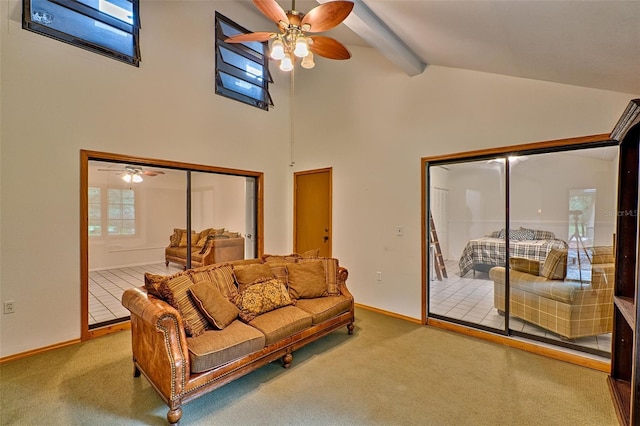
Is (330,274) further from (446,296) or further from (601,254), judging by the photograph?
(601,254)

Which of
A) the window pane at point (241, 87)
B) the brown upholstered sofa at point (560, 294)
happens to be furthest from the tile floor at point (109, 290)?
the brown upholstered sofa at point (560, 294)

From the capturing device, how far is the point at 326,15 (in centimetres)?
224

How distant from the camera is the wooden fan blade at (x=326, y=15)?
6.95ft

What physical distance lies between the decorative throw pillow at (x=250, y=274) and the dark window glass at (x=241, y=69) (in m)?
2.84

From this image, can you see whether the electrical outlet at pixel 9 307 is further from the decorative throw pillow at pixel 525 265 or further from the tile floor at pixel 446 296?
the decorative throw pillow at pixel 525 265

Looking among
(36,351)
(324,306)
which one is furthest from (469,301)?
(36,351)

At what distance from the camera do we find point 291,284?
3.24 metres

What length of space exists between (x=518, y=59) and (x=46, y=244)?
483cm

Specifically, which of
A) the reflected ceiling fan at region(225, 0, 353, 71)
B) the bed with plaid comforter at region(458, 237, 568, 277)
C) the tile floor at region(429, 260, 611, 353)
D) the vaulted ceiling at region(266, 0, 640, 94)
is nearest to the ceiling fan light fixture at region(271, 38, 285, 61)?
the reflected ceiling fan at region(225, 0, 353, 71)

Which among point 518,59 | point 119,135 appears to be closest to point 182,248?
point 119,135

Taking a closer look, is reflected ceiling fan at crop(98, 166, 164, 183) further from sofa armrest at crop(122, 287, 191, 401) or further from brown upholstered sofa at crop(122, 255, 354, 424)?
sofa armrest at crop(122, 287, 191, 401)

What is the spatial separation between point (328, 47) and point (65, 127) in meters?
2.86

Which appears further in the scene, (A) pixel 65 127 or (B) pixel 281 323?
(A) pixel 65 127

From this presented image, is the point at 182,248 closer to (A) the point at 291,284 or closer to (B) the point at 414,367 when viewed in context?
(A) the point at 291,284
